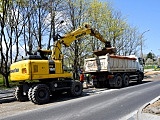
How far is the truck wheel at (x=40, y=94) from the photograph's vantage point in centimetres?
1609

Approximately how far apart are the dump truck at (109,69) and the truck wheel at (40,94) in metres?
7.77

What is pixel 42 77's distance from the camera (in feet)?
56.2

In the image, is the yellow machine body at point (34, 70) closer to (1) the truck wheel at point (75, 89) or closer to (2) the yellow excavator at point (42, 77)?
(2) the yellow excavator at point (42, 77)

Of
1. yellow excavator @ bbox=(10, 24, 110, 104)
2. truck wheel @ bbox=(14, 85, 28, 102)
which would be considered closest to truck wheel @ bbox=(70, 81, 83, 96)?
yellow excavator @ bbox=(10, 24, 110, 104)

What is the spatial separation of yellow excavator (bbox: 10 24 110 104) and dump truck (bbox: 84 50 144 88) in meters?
5.13

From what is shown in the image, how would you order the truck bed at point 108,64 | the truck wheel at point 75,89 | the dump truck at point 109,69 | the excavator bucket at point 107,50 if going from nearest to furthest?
the truck wheel at point 75,89, the truck bed at point 108,64, the dump truck at point 109,69, the excavator bucket at point 107,50

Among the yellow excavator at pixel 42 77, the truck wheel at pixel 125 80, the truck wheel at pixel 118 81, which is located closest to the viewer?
the yellow excavator at pixel 42 77

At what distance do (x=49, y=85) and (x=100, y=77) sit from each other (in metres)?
8.24

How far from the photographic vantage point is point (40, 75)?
55.9 feet

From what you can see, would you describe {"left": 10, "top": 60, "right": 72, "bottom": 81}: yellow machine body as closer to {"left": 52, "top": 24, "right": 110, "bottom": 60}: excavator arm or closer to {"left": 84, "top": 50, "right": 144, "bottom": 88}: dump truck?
{"left": 52, "top": 24, "right": 110, "bottom": 60}: excavator arm

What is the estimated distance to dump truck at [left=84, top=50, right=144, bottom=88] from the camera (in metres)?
23.7

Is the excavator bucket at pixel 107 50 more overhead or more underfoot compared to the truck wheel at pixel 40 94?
more overhead

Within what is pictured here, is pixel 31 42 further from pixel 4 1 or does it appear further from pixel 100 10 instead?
pixel 100 10

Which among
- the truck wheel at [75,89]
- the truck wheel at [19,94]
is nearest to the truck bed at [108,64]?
the truck wheel at [75,89]
